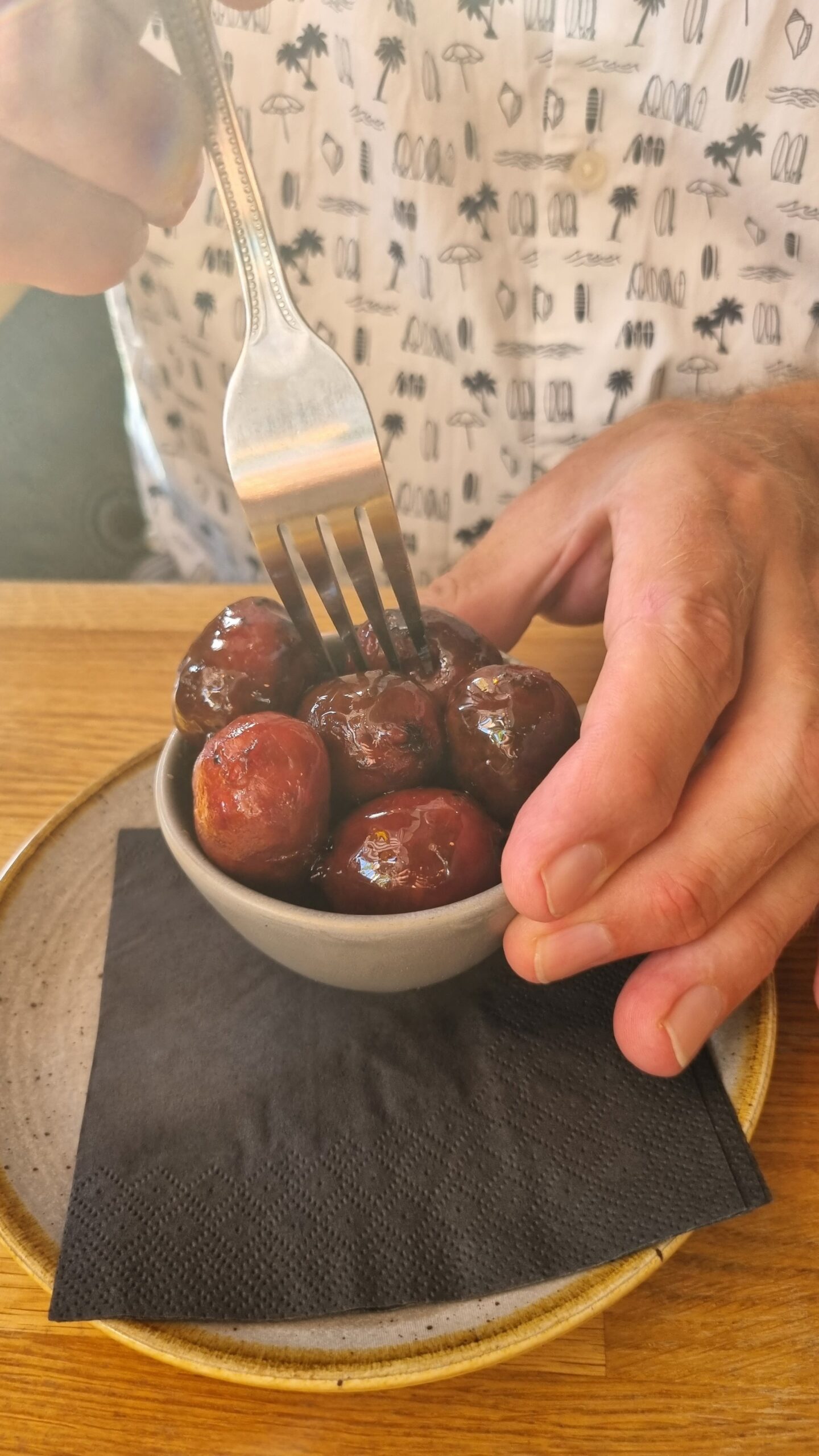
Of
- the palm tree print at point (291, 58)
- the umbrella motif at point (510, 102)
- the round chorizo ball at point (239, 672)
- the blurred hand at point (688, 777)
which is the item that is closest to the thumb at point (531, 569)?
the blurred hand at point (688, 777)

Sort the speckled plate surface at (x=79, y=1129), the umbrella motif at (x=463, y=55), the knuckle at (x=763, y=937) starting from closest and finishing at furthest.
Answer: the speckled plate surface at (x=79, y=1129)
the knuckle at (x=763, y=937)
the umbrella motif at (x=463, y=55)

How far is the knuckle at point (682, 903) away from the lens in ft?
1.37

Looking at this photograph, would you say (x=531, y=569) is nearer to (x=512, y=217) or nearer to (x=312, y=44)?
(x=512, y=217)

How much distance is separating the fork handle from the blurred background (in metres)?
0.49

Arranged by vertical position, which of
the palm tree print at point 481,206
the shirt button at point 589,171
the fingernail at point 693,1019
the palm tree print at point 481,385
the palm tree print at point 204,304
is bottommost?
the fingernail at point 693,1019

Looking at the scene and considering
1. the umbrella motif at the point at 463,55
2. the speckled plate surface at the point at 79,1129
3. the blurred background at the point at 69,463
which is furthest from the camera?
Answer: the blurred background at the point at 69,463

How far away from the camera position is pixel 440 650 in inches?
18.8

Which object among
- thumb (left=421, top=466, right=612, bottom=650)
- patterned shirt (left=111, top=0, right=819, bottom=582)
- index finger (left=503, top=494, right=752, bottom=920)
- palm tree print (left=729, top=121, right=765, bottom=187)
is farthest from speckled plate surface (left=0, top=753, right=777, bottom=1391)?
palm tree print (left=729, top=121, right=765, bottom=187)

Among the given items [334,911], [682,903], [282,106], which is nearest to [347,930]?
[334,911]

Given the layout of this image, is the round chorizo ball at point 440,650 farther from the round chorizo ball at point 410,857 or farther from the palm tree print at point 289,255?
the palm tree print at point 289,255

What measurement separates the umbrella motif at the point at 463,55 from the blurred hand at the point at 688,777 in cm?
40

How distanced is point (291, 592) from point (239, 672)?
5 cm

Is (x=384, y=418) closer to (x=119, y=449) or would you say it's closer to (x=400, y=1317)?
(x=119, y=449)

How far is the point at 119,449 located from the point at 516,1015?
873 mm
